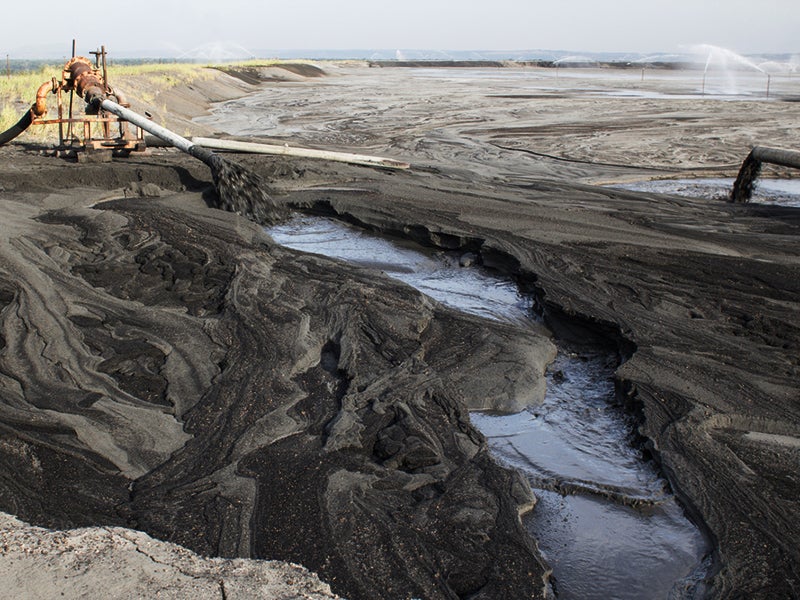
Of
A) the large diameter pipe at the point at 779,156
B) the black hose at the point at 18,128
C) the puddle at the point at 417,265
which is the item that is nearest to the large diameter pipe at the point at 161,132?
the black hose at the point at 18,128

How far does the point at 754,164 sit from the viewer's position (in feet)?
42.3

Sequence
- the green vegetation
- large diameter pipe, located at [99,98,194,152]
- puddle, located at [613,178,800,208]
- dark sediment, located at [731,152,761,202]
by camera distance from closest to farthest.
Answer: large diameter pipe, located at [99,98,194,152], dark sediment, located at [731,152,761,202], puddle, located at [613,178,800,208], the green vegetation

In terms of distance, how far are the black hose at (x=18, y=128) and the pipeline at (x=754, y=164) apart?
12.0 m

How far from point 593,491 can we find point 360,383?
1901 mm

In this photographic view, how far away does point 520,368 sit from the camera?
21.3ft

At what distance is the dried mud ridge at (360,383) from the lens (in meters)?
4.20

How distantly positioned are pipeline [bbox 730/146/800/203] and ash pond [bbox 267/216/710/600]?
21.9 ft

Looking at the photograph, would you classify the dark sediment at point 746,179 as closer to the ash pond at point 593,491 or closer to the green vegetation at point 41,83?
the ash pond at point 593,491

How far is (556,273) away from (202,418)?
4.56 m

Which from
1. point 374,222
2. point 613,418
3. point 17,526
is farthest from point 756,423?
point 374,222

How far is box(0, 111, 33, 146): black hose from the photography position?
13336mm

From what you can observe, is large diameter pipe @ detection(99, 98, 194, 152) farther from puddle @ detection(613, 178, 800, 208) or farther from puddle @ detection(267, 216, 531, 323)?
puddle @ detection(613, 178, 800, 208)

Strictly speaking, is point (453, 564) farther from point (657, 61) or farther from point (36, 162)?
point (657, 61)

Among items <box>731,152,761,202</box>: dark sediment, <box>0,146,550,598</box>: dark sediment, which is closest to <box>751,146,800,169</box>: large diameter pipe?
<box>731,152,761,202</box>: dark sediment
